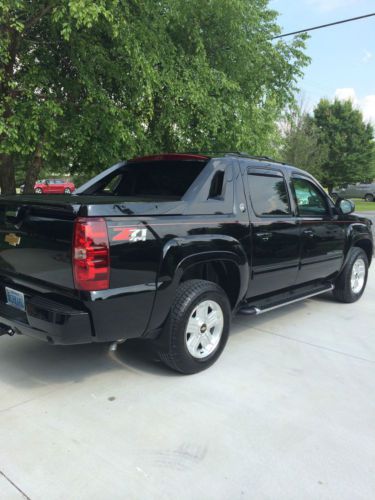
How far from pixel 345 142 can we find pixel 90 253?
117 feet

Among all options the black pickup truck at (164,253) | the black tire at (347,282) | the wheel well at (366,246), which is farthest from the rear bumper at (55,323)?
the wheel well at (366,246)

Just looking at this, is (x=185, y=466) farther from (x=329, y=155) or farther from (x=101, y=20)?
(x=329, y=155)

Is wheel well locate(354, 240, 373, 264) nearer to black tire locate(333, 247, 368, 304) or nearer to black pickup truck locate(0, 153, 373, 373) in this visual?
black tire locate(333, 247, 368, 304)

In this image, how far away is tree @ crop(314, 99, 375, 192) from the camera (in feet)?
114

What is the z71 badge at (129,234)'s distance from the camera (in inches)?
116

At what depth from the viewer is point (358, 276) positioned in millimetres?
6227

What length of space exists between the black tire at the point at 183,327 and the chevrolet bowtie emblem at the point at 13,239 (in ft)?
4.13

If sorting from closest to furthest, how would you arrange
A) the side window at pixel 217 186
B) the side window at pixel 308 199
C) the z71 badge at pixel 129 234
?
the z71 badge at pixel 129 234 → the side window at pixel 217 186 → the side window at pixel 308 199

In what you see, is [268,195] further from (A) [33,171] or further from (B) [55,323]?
(A) [33,171]

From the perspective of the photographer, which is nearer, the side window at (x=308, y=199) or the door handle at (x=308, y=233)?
the door handle at (x=308, y=233)

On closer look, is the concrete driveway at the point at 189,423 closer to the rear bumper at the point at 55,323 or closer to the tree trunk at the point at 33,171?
the rear bumper at the point at 55,323

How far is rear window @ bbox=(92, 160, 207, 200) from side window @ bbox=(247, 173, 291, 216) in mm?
598

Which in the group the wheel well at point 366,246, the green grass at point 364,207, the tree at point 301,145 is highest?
the tree at point 301,145

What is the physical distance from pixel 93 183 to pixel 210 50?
507cm
